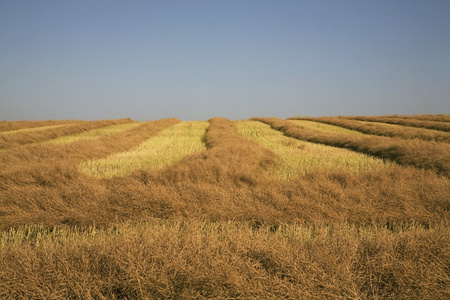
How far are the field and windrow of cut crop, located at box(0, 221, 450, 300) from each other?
0.04ft

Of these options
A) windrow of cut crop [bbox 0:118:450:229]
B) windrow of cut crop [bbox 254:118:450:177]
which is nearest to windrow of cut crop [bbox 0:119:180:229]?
windrow of cut crop [bbox 0:118:450:229]

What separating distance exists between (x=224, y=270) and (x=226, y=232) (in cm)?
122

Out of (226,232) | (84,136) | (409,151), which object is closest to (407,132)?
(409,151)

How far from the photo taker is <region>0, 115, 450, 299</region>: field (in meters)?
2.12

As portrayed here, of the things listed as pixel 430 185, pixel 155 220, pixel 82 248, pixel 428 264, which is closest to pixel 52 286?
pixel 82 248

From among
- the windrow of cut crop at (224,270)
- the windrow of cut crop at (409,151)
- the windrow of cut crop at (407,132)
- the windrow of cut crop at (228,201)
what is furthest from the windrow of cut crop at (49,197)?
the windrow of cut crop at (407,132)

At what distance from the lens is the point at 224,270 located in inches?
84.4

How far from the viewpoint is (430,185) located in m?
4.70

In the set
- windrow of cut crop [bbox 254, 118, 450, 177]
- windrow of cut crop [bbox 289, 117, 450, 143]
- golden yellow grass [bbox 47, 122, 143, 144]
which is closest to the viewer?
windrow of cut crop [bbox 254, 118, 450, 177]

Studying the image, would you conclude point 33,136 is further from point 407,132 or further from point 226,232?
point 407,132

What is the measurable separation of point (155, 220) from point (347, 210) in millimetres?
2887

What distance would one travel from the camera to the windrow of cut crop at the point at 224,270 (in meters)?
2.07

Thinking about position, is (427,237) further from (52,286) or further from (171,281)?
(52,286)

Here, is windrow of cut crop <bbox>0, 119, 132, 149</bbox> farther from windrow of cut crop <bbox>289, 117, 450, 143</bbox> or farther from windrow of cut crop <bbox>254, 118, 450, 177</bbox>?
windrow of cut crop <bbox>289, 117, 450, 143</bbox>
